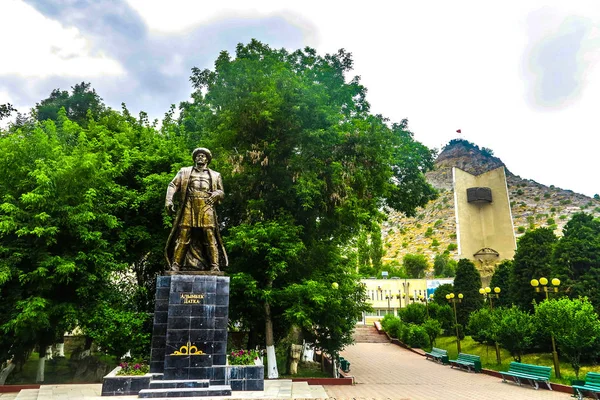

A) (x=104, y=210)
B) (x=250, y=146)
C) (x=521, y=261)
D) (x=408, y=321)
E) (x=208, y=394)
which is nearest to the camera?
(x=208, y=394)

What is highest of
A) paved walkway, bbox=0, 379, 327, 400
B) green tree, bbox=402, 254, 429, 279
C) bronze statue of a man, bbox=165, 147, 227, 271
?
green tree, bbox=402, 254, 429, 279

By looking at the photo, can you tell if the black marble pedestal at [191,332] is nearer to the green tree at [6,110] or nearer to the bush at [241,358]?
the bush at [241,358]

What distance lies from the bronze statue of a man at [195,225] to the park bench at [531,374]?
10.1m

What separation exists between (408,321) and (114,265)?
23521 millimetres

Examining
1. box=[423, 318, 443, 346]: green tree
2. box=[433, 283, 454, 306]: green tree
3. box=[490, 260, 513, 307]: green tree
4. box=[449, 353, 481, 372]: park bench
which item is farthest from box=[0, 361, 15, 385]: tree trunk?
box=[433, 283, 454, 306]: green tree

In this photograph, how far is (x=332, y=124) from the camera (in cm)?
1321

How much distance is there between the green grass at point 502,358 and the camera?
13.5m

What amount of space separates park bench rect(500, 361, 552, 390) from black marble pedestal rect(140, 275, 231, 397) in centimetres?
964

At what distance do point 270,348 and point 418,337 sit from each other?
15.2m

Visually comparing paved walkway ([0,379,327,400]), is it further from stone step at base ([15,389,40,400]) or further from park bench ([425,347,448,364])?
park bench ([425,347,448,364])

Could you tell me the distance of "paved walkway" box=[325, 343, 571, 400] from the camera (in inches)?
424

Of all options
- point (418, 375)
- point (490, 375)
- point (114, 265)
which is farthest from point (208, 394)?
point (490, 375)

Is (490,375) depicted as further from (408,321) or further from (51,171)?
(51,171)

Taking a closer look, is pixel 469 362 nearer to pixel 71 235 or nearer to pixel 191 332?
pixel 191 332
